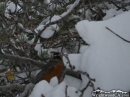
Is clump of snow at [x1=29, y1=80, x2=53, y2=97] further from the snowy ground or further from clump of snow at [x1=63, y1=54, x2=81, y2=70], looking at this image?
clump of snow at [x1=63, y1=54, x2=81, y2=70]

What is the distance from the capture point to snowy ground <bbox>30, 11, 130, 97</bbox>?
83 cm

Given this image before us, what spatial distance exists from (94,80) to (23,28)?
1.60m

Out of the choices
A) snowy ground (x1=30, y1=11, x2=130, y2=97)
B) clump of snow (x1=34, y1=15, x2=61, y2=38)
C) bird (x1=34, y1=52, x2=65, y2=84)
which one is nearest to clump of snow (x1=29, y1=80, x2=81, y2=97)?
snowy ground (x1=30, y1=11, x2=130, y2=97)

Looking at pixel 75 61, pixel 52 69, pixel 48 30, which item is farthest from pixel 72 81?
pixel 48 30

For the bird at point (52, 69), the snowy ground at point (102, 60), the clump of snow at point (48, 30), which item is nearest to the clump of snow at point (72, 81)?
the snowy ground at point (102, 60)

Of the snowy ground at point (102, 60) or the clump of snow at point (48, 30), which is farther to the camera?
the clump of snow at point (48, 30)

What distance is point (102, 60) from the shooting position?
882 mm

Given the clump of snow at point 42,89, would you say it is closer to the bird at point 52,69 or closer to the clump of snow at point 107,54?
the clump of snow at point 107,54

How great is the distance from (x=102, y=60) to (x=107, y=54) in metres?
0.03

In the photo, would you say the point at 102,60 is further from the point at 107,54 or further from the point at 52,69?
the point at 52,69

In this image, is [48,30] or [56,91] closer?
[56,91]

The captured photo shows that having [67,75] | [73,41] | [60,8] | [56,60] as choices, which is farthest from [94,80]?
[60,8]

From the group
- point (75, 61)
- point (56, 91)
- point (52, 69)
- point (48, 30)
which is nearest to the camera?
point (56, 91)

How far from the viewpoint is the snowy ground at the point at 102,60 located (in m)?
0.83
